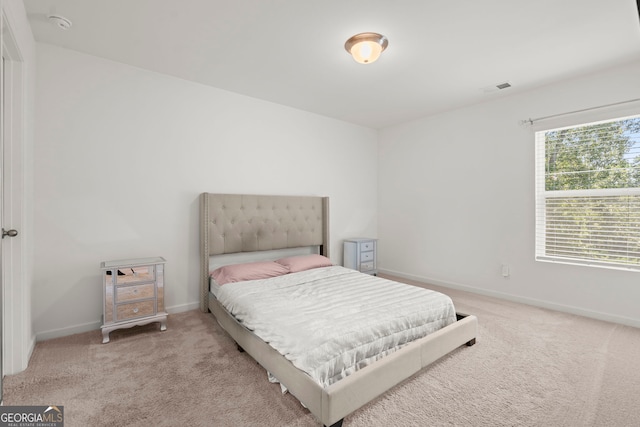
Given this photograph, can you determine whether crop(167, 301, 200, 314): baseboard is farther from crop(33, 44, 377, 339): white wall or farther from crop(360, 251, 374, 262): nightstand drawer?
crop(360, 251, 374, 262): nightstand drawer

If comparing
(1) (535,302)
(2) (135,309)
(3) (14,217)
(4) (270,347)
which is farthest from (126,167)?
(1) (535,302)

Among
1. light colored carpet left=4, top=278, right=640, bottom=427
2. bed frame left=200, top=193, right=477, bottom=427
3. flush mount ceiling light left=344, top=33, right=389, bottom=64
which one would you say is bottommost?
light colored carpet left=4, top=278, right=640, bottom=427

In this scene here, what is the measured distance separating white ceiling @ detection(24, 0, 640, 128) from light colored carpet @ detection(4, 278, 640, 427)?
254 cm

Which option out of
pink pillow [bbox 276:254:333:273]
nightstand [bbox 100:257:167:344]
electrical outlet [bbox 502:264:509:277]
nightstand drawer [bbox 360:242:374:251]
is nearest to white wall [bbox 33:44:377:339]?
nightstand [bbox 100:257:167:344]

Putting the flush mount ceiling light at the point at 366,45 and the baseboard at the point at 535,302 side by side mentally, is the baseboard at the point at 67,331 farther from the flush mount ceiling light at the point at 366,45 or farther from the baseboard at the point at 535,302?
the baseboard at the point at 535,302

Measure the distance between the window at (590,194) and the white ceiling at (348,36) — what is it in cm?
69

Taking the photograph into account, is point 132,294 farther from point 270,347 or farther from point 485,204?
point 485,204

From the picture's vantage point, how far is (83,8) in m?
2.08

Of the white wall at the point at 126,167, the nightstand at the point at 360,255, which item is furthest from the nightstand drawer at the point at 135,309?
the nightstand at the point at 360,255

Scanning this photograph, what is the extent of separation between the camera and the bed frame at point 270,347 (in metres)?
1.54

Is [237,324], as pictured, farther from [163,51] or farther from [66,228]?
[163,51]

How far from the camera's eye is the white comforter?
5.52ft

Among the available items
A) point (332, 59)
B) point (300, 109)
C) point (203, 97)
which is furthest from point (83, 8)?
point (300, 109)

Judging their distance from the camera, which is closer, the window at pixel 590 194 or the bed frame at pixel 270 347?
the bed frame at pixel 270 347
